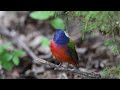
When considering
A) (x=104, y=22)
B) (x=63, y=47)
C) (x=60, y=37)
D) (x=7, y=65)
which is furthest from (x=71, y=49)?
(x=7, y=65)

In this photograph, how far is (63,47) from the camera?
3.51 meters

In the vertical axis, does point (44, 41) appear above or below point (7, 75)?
above

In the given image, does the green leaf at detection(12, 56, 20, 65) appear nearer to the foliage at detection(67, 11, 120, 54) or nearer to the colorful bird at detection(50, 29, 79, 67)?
the colorful bird at detection(50, 29, 79, 67)

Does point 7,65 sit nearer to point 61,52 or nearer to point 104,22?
point 61,52

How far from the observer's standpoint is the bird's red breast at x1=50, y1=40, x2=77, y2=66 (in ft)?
11.4

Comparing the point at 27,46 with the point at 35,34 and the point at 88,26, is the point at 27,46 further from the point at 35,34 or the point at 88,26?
the point at 88,26

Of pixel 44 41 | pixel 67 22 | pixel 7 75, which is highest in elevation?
pixel 67 22

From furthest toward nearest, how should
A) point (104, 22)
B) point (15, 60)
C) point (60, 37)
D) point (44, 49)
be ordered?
point (44, 49), point (15, 60), point (60, 37), point (104, 22)

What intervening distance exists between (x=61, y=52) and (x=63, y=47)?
0.14 feet

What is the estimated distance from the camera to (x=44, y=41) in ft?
17.3

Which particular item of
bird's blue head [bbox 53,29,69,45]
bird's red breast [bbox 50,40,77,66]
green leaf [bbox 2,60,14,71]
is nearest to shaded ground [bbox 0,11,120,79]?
green leaf [bbox 2,60,14,71]
